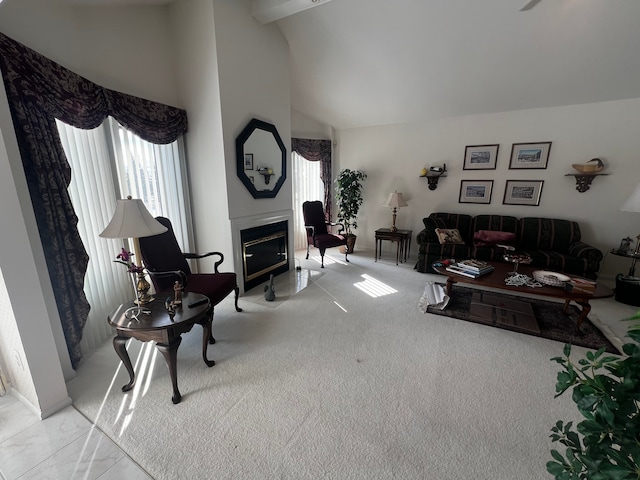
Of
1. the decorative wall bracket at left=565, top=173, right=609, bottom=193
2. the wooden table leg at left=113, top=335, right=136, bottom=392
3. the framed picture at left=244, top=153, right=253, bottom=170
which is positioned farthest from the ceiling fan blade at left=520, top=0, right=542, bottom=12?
the wooden table leg at left=113, top=335, right=136, bottom=392

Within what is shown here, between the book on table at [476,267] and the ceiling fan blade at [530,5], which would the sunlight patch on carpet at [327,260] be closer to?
the book on table at [476,267]

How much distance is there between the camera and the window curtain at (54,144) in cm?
163

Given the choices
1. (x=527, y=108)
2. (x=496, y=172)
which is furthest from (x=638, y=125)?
(x=496, y=172)

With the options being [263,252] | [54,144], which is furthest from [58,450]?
[263,252]

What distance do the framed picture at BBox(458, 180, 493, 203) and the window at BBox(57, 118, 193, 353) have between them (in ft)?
14.5

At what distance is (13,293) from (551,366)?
360cm

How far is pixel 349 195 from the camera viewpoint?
508 cm

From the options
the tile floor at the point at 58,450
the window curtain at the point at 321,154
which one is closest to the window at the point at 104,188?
the tile floor at the point at 58,450

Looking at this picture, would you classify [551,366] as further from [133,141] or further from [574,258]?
[133,141]

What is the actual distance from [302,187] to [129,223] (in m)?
3.92

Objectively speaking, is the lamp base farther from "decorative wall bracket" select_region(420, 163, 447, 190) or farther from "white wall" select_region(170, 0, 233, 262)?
"decorative wall bracket" select_region(420, 163, 447, 190)

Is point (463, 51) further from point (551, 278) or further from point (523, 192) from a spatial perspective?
point (551, 278)

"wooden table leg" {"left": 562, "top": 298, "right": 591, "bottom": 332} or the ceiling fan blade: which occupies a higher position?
the ceiling fan blade

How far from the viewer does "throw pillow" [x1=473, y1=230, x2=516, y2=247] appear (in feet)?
13.0
